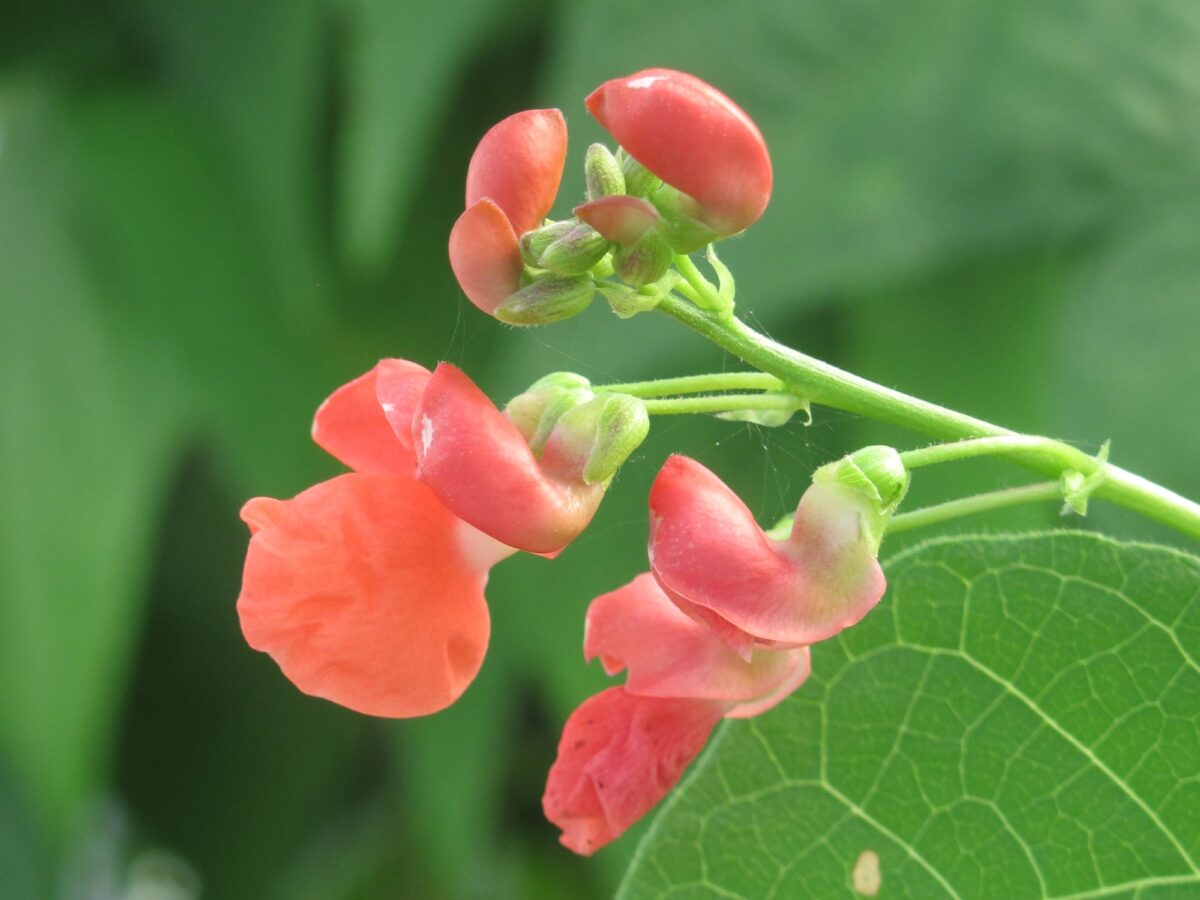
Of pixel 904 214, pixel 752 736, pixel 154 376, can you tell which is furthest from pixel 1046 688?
pixel 154 376

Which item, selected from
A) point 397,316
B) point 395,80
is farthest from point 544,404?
point 397,316

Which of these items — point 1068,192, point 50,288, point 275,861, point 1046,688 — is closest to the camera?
point 1046,688

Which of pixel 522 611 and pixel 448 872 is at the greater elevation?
pixel 522 611

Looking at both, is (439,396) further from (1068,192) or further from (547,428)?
(1068,192)

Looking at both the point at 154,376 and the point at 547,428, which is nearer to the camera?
the point at 547,428

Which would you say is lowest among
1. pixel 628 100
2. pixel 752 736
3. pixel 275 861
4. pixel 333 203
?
pixel 275 861

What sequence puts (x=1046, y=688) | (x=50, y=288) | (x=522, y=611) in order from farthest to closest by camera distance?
1. (x=50, y=288)
2. (x=522, y=611)
3. (x=1046, y=688)

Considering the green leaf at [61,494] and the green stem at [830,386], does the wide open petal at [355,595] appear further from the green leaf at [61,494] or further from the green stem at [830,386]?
the green leaf at [61,494]
